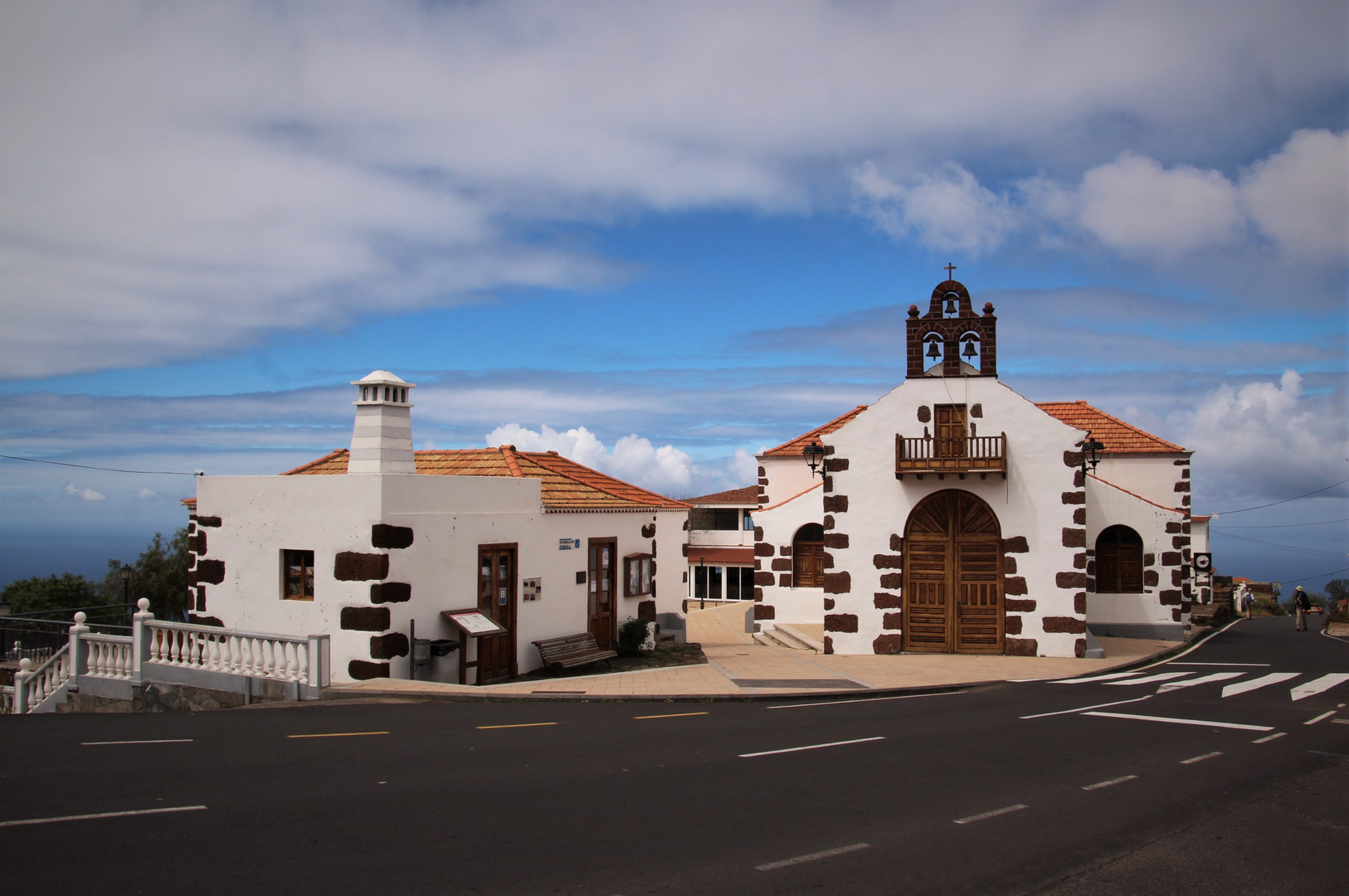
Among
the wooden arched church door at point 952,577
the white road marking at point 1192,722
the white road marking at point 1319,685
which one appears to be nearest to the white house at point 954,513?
the wooden arched church door at point 952,577

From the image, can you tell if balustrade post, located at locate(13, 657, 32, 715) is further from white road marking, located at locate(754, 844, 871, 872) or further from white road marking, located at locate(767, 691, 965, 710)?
white road marking, located at locate(754, 844, 871, 872)

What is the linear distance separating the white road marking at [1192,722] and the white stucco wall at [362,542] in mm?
9831

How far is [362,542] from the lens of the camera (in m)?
14.0

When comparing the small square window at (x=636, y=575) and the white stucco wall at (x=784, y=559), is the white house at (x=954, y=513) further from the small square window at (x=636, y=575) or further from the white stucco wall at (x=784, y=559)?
the white stucco wall at (x=784, y=559)

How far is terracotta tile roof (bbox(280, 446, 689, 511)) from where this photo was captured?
60.7 ft

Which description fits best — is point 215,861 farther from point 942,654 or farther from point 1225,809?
point 942,654

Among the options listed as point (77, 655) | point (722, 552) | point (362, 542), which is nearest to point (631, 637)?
point (362, 542)

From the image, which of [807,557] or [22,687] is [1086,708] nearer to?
[807,557]

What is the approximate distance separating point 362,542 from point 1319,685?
16082 mm

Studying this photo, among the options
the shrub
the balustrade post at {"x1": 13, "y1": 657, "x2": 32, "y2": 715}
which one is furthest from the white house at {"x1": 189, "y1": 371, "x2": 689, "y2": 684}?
the balustrade post at {"x1": 13, "y1": 657, "x2": 32, "y2": 715}

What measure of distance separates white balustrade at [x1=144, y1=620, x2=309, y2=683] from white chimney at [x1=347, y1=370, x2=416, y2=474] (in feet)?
9.73

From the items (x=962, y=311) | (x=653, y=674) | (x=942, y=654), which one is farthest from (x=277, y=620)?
(x=962, y=311)

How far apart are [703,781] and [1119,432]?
21.7 m

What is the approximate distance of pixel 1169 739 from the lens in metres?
10.4
